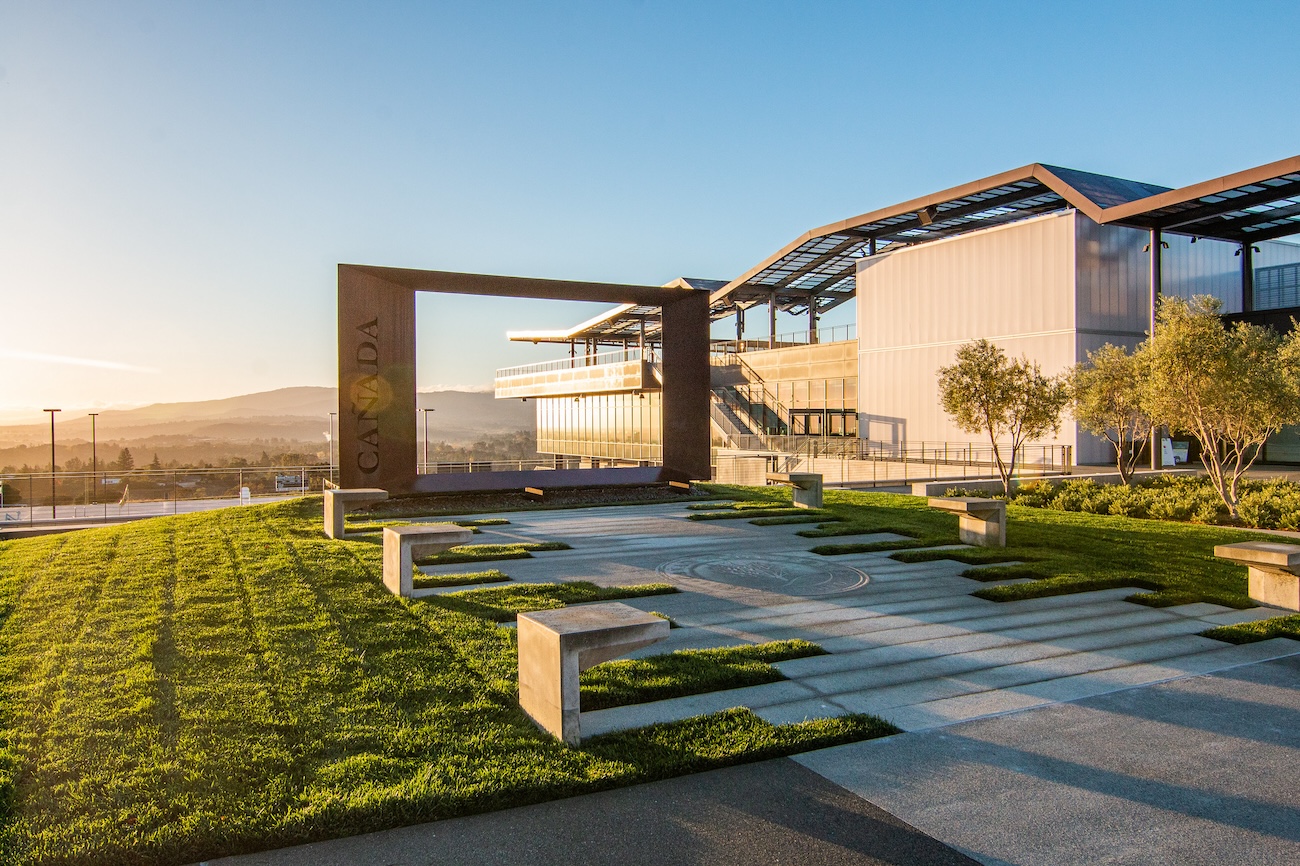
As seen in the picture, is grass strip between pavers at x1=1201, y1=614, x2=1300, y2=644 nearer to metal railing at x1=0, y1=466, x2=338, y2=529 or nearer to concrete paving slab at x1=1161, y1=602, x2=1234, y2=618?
concrete paving slab at x1=1161, y1=602, x2=1234, y2=618

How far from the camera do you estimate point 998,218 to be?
36.0 metres

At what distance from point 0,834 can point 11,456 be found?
85.4m

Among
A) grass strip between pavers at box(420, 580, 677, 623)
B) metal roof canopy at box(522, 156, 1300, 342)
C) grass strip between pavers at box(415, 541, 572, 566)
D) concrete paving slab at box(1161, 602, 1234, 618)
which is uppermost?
metal roof canopy at box(522, 156, 1300, 342)

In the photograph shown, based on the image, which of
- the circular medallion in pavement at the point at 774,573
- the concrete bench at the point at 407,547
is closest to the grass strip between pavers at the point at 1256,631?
the circular medallion in pavement at the point at 774,573

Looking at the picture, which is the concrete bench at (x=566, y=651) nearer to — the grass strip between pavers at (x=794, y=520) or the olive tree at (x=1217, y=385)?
the grass strip between pavers at (x=794, y=520)

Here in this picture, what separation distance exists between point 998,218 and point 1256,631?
32.0 m

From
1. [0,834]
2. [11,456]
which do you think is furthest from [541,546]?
[11,456]

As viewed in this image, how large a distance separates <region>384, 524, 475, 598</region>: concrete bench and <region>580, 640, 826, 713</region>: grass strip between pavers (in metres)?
3.37

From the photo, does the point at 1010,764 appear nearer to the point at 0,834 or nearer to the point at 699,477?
the point at 0,834

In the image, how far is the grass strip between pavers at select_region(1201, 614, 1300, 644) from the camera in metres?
7.60

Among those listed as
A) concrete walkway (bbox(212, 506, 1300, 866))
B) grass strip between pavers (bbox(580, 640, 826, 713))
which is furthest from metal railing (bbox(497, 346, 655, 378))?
grass strip between pavers (bbox(580, 640, 826, 713))

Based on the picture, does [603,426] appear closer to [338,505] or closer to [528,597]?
[338,505]

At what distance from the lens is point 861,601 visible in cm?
895

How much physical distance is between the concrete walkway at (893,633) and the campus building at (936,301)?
11.7 metres
